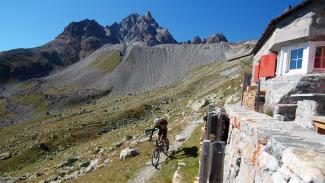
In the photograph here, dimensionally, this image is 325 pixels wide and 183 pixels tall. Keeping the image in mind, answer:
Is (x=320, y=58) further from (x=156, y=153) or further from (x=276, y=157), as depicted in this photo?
(x=276, y=157)

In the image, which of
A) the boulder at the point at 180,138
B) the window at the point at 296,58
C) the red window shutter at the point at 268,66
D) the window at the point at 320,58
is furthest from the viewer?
the boulder at the point at 180,138

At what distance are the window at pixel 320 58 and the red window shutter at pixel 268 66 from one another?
11.7ft

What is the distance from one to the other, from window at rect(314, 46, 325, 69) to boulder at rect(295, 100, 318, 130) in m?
8.79

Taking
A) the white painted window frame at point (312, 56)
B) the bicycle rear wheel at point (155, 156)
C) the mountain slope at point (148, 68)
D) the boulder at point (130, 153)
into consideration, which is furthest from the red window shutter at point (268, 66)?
the mountain slope at point (148, 68)

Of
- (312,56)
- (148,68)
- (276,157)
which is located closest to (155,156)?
(312,56)

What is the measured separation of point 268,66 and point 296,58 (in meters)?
2.93

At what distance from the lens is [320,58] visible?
62.8 ft

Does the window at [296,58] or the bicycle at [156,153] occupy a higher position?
the window at [296,58]

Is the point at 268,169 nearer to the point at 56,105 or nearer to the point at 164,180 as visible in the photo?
the point at 164,180

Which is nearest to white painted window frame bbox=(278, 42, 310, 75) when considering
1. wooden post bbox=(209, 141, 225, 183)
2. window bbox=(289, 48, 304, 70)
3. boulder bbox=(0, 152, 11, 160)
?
window bbox=(289, 48, 304, 70)

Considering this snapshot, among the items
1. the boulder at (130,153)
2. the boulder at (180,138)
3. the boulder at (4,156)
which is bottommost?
the boulder at (4,156)

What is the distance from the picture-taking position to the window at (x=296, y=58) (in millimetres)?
20125

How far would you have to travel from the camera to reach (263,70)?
944 inches

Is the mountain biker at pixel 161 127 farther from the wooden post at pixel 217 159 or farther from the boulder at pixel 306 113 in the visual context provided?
the wooden post at pixel 217 159
